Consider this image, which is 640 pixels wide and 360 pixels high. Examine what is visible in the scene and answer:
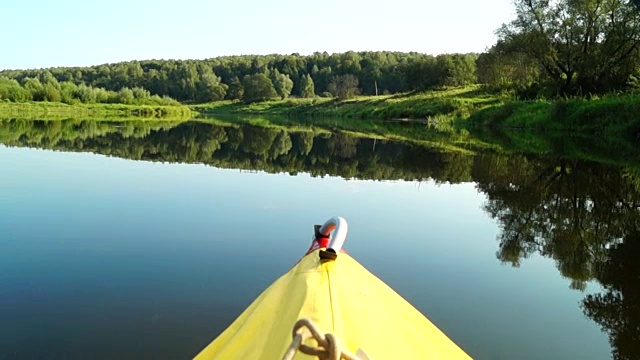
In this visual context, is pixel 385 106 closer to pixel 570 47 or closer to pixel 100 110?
pixel 570 47

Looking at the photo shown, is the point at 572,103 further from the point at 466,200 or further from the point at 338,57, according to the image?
the point at 338,57

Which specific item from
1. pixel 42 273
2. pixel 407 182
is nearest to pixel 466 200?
pixel 407 182

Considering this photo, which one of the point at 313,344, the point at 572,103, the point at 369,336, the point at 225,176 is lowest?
the point at 225,176

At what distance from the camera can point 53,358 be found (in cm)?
371

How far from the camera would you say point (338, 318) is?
199cm

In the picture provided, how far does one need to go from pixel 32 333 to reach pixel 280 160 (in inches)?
517

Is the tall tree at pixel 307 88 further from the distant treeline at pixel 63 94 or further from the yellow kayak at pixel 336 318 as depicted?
the yellow kayak at pixel 336 318

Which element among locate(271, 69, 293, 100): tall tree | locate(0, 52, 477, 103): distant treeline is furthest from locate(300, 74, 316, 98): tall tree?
locate(271, 69, 293, 100): tall tree

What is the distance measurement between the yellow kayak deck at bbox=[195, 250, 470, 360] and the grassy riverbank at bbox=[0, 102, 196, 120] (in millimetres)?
59193

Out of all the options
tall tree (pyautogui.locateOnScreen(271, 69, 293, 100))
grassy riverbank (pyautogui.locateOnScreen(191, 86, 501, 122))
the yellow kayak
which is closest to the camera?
the yellow kayak

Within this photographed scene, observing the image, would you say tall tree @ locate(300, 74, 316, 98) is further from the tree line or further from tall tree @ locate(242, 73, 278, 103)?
tall tree @ locate(242, 73, 278, 103)

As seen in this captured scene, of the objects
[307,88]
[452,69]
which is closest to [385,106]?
[452,69]

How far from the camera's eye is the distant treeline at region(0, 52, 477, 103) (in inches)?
3600

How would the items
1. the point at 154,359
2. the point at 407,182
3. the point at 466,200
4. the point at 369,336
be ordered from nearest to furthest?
the point at 369,336 < the point at 154,359 < the point at 466,200 < the point at 407,182
